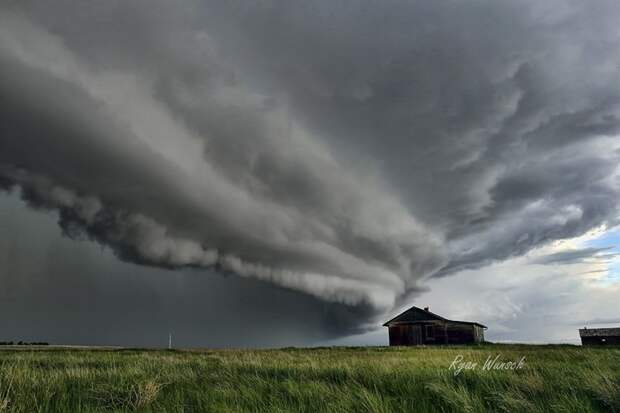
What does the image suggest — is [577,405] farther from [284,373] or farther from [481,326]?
[481,326]

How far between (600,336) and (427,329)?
2417cm

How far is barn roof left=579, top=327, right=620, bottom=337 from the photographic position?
56406 millimetres

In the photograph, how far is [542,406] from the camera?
218 inches

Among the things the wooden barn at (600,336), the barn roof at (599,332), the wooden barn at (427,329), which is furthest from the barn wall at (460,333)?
the barn roof at (599,332)

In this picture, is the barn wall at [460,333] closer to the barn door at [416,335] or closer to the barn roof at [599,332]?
the barn door at [416,335]

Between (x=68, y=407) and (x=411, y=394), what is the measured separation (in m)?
5.39

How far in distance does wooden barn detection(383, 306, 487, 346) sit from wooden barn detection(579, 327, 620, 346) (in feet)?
47.9

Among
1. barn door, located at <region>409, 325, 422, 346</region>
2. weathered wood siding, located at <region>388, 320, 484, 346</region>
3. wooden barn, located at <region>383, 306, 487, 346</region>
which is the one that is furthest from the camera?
barn door, located at <region>409, 325, 422, 346</region>

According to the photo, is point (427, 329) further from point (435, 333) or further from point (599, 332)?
point (599, 332)

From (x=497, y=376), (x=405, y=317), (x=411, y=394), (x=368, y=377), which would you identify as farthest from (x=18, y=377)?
(x=405, y=317)

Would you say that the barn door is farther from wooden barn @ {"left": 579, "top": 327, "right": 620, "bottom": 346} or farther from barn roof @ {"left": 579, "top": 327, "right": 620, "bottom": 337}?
barn roof @ {"left": 579, "top": 327, "right": 620, "bottom": 337}

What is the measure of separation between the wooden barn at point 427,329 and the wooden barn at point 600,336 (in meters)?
14.6

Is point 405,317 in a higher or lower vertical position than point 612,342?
higher

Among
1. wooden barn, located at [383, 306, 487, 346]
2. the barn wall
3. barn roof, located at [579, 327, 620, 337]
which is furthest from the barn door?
barn roof, located at [579, 327, 620, 337]
